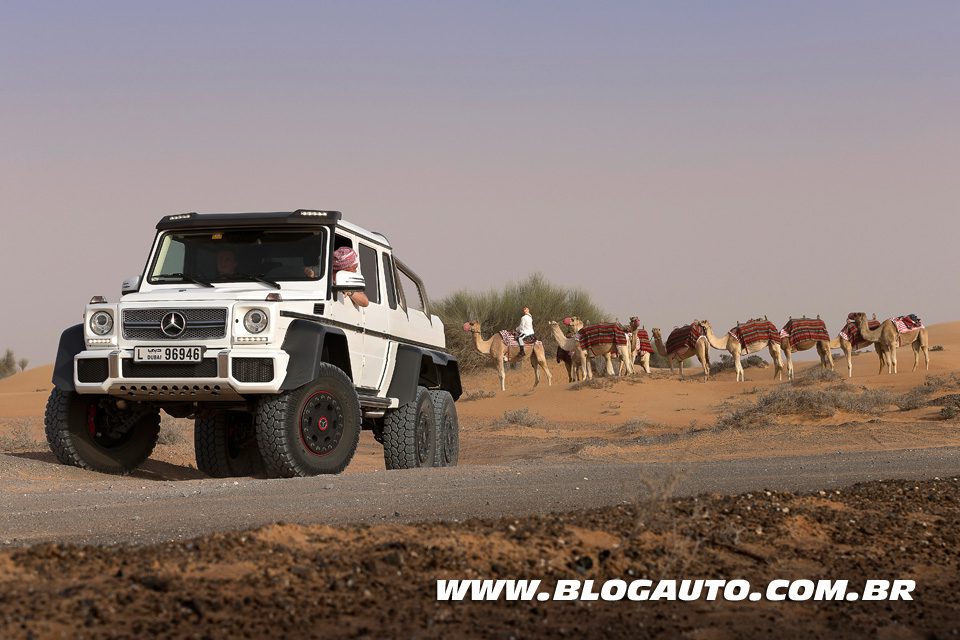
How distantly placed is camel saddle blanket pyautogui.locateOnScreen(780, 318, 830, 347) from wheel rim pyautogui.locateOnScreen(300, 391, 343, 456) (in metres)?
25.8

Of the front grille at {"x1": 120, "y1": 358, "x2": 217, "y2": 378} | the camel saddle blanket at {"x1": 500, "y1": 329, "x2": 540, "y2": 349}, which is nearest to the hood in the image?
the front grille at {"x1": 120, "y1": 358, "x2": 217, "y2": 378}

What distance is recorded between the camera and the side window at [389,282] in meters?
13.3

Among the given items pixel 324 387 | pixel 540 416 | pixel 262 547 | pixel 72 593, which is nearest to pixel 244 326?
pixel 324 387

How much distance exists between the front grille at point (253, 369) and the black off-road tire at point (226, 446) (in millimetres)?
2574

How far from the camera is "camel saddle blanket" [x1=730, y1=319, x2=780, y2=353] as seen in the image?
35469mm

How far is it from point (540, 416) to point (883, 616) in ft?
79.1

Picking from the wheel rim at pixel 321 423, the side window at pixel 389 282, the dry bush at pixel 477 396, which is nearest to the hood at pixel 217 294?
the wheel rim at pixel 321 423

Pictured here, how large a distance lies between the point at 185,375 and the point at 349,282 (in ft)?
5.91

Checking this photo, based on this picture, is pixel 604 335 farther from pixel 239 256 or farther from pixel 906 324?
pixel 239 256

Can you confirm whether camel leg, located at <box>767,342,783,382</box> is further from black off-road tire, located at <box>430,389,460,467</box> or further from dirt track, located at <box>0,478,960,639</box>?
dirt track, located at <box>0,478,960,639</box>

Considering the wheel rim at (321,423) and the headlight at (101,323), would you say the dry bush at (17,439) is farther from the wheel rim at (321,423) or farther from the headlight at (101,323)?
the wheel rim at (321,423)

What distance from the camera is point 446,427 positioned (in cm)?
1465

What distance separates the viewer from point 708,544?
19.7 ft

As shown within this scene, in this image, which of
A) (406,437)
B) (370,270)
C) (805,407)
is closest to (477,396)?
(805,407)
